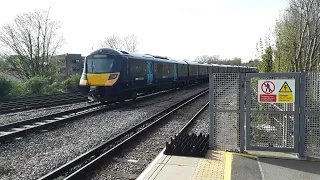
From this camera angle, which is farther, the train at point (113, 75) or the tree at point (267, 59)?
the train at point (113, 75)

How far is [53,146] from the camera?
7637mm

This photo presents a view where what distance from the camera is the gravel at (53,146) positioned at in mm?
5883

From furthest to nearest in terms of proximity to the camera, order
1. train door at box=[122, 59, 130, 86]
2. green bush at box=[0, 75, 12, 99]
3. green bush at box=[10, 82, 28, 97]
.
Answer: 1. green bush at box=[10, 82, 28, 97]
2. green bush at box=[0, 75, 12, 99]
3. train door at box=[122, 59, 130, 86]

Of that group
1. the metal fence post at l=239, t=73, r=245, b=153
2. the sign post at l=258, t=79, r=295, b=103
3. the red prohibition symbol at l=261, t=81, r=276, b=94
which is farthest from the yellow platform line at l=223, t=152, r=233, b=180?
the red prohibition symbol at l=261, t=81, r=276, b=94

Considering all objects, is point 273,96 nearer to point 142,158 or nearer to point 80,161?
point 142,158

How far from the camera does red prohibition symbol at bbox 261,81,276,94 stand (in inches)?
Answer: 222

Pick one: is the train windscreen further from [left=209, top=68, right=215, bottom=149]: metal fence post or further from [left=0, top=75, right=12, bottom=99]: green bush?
[left=209, top=68, right=215, bottom=149]: metal fence post

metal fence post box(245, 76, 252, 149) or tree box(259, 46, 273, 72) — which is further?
tree box(259, 46, 273, 72)

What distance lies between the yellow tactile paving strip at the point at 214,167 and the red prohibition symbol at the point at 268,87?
4.73 ft

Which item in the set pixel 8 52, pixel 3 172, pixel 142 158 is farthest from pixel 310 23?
pixel 8 52

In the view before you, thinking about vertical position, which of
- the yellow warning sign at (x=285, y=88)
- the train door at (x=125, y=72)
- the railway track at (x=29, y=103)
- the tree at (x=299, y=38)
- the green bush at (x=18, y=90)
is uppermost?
the tree at (x=299, y=38)

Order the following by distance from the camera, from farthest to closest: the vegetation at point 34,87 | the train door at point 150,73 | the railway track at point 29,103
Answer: the vegetation at point 34,87
the train door at point 150,73
the railway track at point 29,103

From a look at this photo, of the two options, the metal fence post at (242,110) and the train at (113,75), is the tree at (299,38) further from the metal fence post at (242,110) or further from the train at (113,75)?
the metal fence post at (242,110)

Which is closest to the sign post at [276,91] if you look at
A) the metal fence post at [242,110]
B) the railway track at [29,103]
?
the metal fence post at [242,110]
